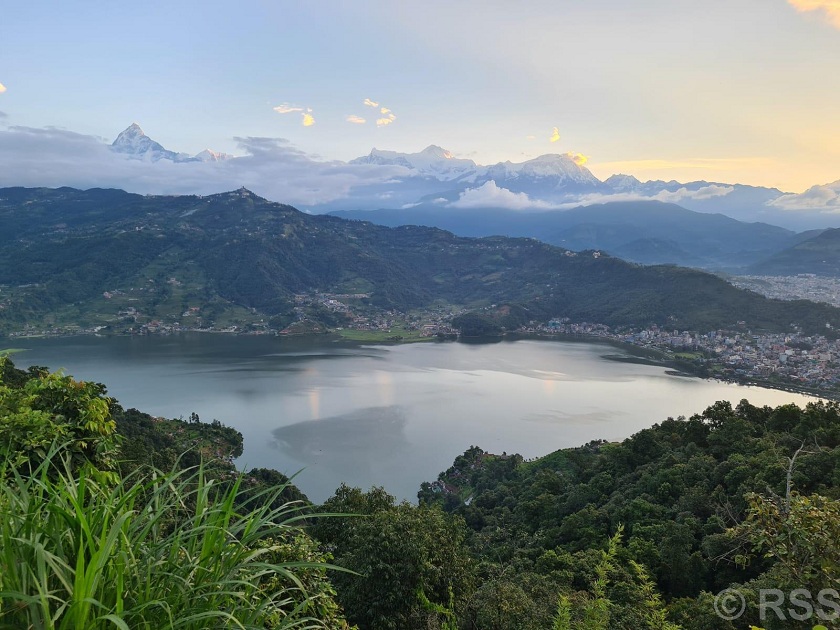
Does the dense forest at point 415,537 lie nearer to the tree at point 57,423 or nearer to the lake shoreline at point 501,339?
the tree at point 57,423

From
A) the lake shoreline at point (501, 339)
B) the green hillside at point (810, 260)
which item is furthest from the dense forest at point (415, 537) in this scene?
the green hillside at point (810, 260)

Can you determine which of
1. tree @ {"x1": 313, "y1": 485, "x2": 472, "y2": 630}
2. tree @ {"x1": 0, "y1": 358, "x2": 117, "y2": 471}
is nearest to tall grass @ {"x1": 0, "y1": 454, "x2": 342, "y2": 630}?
tree @ {"x1": 0, "y1": 358, "x2": 117, "y2": 471}

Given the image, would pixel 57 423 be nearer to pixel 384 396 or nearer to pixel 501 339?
pixel 384 396

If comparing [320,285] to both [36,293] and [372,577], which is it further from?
[372,577]

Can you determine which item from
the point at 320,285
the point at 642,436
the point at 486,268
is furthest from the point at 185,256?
the point at 642,436

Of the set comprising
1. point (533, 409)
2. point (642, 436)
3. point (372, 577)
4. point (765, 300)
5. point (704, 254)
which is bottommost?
point (533, 409)

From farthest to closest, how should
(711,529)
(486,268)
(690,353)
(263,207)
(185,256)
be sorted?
(263,207)
(486,268)
(185,256)
(690,353)
(711,529)
